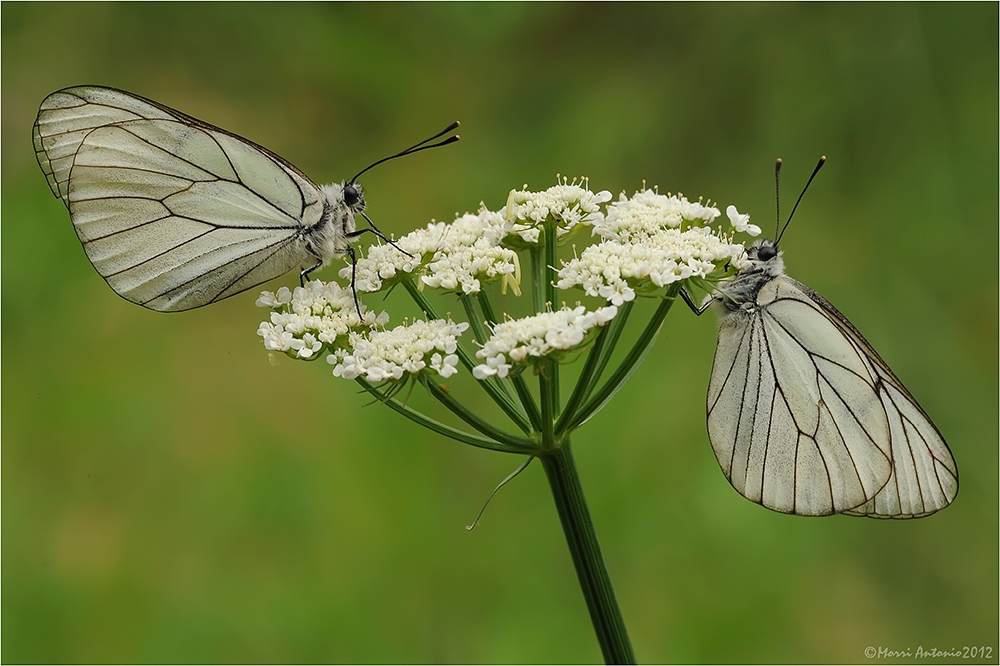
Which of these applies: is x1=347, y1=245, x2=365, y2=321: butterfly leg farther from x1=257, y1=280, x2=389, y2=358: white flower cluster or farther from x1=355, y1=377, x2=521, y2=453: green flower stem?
x1=355, y1=377, x2=521, y2=453: green flower stem

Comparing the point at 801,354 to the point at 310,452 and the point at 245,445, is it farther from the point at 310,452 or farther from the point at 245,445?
the point at 245,445

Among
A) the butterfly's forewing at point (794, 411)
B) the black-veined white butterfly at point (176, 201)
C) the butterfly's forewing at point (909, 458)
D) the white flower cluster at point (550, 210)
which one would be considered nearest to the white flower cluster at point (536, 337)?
the white flower cluster at point (550, 210)

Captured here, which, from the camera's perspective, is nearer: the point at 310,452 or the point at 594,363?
the point at 594,363

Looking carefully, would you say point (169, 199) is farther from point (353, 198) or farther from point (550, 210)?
point (550, 210)

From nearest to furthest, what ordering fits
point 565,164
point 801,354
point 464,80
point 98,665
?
point 801,354 → point 98,665 → point 565,164 → point 464,80

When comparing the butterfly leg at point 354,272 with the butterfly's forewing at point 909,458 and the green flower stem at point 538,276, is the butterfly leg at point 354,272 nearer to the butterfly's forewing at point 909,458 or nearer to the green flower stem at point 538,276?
the green flower stem at point 538,276

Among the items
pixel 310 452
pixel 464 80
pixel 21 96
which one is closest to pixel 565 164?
pixel 464 80

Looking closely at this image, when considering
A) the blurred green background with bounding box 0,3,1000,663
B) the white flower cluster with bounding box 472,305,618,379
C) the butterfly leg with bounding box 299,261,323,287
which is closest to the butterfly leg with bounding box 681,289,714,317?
the white flower cluster with bounding box 472,305,618,379

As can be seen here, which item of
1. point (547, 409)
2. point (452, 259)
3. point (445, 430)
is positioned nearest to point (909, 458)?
point (547, 409)
